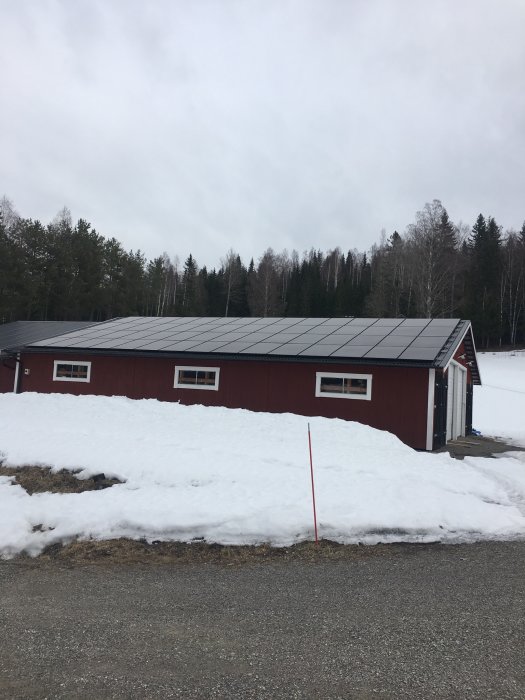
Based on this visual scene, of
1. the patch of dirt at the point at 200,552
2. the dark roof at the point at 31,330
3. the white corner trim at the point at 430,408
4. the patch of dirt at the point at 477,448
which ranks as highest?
the dark roof at the point at 31,330

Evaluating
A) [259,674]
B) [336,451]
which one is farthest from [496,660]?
[336,451]

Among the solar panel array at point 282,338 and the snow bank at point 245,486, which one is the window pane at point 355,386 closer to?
the solar panel array at point 282,338

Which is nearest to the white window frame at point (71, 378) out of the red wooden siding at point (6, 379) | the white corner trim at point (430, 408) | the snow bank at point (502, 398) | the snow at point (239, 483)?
the snow at point (239, 483)

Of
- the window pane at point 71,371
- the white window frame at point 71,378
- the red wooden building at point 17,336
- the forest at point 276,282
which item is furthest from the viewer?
the forest at point 276,282

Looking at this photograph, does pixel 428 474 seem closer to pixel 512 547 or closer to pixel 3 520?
pixel 512 547

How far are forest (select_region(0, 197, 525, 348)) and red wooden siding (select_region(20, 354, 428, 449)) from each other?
26.1 meters

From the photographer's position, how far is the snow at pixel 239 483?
6844 millimetres

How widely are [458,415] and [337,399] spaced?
5959mm

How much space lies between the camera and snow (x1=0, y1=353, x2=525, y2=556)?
6844mm

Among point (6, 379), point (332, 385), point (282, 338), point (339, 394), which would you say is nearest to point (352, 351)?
point (332, 385)

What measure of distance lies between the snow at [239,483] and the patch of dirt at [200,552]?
0.18 metres

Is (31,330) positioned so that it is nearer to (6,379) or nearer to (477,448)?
Result: (6,379)

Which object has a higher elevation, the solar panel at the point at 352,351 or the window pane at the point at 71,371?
the solar panel at the point at 352,351

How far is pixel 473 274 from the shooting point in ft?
190
